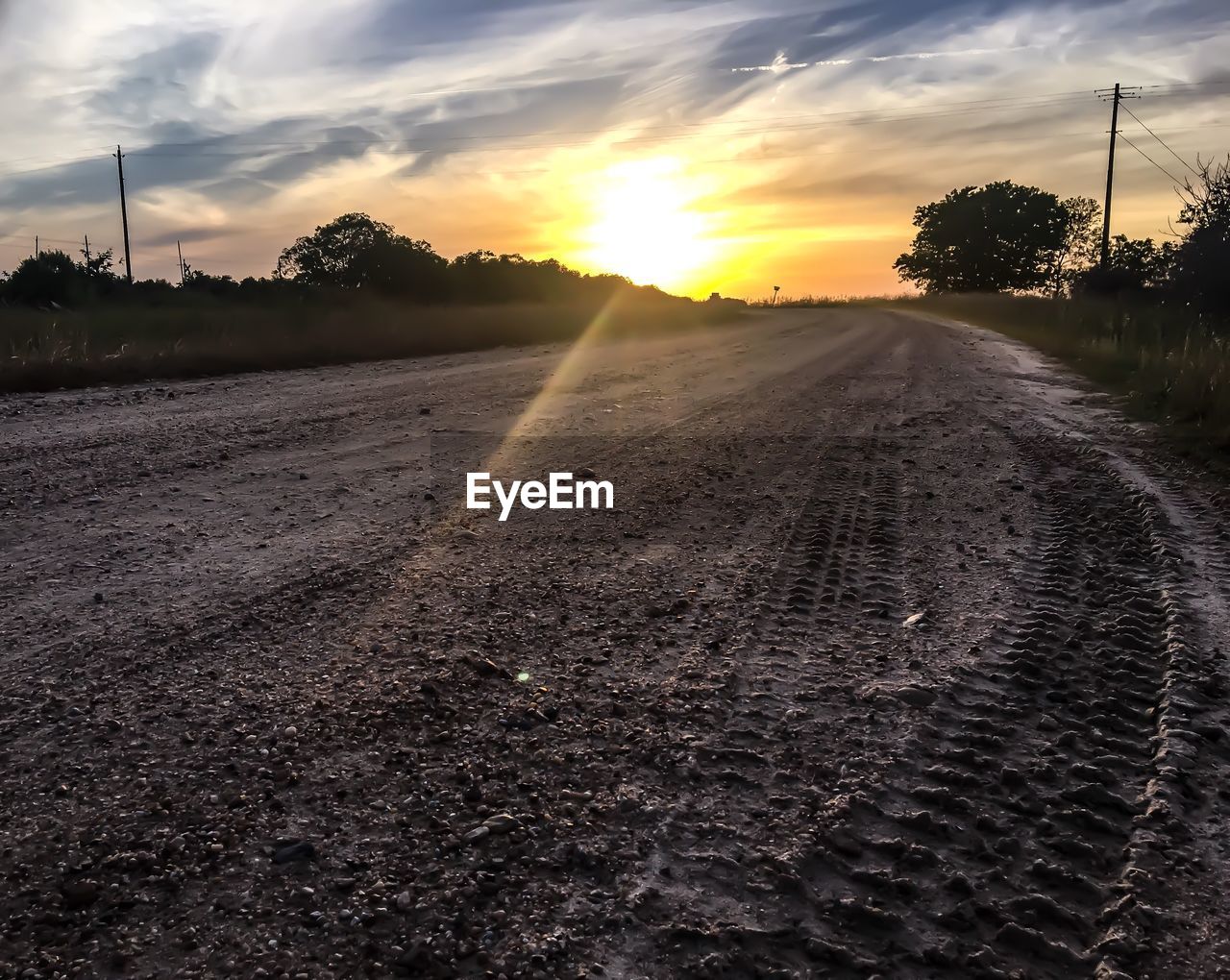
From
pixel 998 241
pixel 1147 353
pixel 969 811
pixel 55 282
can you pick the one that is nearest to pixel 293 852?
pixel 969 811

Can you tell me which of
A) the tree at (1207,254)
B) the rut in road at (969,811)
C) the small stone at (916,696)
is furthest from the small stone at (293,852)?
the tree at (1207,254)

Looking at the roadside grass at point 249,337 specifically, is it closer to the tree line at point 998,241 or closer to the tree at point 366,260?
the tree at point 366,260

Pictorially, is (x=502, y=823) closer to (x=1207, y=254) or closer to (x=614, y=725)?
(x=614, y=725)

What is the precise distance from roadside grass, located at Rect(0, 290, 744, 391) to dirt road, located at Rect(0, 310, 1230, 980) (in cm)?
461

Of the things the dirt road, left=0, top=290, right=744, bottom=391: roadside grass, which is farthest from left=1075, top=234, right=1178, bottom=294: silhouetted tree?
the dirt road

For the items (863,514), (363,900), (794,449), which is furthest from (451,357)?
(363,900)

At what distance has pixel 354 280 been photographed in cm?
3409

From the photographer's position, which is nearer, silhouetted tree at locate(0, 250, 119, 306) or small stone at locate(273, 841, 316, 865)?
small stone at locate(273, 841, 316, 865)

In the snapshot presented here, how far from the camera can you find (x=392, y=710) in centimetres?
255

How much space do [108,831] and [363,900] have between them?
2.26 feet

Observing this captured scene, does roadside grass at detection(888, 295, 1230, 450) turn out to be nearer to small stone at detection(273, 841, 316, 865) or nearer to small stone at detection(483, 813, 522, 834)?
small stone at detection(483, 813, 522, 834)

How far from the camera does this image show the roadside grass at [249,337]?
929cm

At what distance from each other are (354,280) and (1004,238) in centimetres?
4829

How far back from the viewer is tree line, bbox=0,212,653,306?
1073 inches
